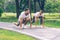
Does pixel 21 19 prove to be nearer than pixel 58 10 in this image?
Yes

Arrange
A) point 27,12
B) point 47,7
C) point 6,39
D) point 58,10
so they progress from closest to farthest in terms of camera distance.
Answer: point 6,39 → point 27,12 → point 47,7 → point 58,10

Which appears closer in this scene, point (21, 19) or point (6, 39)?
point (6, 39)

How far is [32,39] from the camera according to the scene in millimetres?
13523

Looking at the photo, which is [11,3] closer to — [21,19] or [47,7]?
[47,7]

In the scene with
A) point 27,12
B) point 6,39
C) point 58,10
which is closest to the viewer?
point 6,39

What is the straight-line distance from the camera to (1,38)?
1337 cm

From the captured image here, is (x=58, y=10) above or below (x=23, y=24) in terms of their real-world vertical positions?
below

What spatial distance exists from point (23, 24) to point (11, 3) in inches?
2042

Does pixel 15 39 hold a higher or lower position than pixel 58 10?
higher

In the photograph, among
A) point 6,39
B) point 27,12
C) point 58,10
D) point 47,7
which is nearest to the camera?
point 6,39

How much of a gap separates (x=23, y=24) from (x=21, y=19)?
49 cm

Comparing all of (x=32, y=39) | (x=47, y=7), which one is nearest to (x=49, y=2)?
(x=47, y=7)

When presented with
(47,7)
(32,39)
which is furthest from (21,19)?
(47,7)

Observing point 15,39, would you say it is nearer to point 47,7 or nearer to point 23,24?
point 23,24
